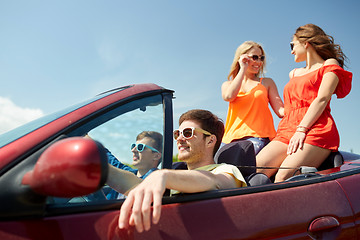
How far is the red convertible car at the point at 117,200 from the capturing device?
0.91 meters

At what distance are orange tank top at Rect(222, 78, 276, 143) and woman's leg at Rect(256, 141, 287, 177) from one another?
406mm

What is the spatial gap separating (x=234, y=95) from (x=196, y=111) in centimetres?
107

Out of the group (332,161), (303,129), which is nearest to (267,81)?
(303,129)

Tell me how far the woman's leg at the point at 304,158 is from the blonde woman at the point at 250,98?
1.75 feet

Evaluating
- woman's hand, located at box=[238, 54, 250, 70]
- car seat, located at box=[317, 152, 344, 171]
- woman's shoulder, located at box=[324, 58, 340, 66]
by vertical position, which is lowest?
car seat, located at box=[317, 152, 344, 171]

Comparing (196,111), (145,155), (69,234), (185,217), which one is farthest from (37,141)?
(196,111)

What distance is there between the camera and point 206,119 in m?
2.32

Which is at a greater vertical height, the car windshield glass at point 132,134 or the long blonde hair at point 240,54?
the long blonde hair at point 240,54

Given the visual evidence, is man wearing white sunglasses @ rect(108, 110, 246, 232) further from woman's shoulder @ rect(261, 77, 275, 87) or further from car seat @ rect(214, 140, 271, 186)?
woman's shoulder @ rect(261, 77, 275, 87)

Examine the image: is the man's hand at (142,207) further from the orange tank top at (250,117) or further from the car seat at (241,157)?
the orange tank top at (250,117)

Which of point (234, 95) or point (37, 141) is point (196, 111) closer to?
point (234, 95)

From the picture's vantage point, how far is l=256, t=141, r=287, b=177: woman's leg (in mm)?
2623

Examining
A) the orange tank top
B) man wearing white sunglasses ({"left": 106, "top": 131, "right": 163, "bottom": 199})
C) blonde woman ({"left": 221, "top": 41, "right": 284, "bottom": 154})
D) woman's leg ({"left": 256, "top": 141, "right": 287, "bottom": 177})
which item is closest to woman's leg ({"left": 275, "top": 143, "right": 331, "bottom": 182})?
woman's leg ({"left": 256, "top": 141, "right": 287, "bottom": 177})

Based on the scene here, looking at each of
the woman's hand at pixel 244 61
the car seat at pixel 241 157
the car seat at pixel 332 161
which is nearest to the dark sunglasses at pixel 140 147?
the car seat at pixel 241 157
